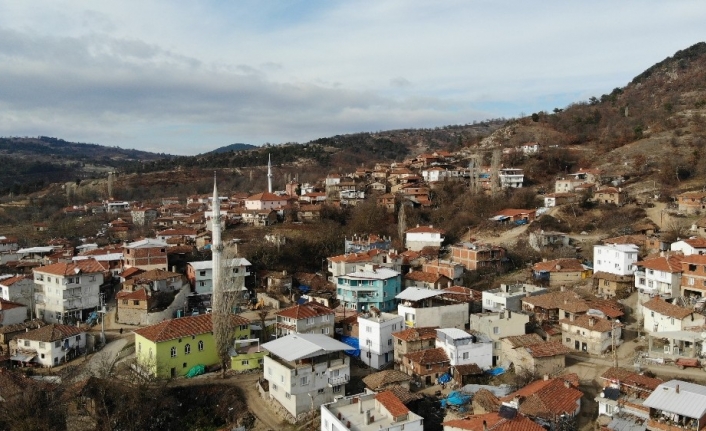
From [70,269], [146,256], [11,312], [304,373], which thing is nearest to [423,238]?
[146,256]

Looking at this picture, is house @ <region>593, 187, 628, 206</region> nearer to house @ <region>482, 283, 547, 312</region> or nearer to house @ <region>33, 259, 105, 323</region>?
house @ <region>482, 283, 547, 312</region>

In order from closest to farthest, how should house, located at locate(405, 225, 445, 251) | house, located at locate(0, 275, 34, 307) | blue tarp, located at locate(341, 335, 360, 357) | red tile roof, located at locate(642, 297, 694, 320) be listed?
1. red tile roof, located at locate(642, 297, 694, 320)
2. blue tarp, located at locate(341, 335, 360, 357)
3. house, located at locate(0, 275, 34, 307)
4. house, located at locate(405, 225, 445, 251)

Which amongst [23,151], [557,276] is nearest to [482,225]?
[557,276]

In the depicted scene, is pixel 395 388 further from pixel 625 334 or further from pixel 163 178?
pixel 163 178

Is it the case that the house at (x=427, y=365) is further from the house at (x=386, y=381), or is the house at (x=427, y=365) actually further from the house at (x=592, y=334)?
the house at (x=592, y=334)

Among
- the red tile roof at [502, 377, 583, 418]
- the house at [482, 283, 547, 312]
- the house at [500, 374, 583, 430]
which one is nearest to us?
the house at [500, 374, 583, 430]

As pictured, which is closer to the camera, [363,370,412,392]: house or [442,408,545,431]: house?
[442,408,545,431]: house

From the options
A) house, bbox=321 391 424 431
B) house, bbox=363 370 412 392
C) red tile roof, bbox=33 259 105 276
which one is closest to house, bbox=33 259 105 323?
red tile roof, bbox=33 259 105 276
